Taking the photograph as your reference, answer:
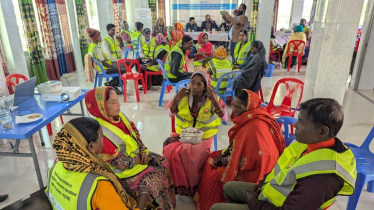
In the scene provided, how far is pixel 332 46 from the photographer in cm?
300

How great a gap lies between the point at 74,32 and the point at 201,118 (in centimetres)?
591

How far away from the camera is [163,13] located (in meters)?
12.2

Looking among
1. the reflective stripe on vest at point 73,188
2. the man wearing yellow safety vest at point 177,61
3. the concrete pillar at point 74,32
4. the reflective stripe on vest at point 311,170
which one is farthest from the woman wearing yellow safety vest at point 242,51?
the concrete pillar at point 74,32

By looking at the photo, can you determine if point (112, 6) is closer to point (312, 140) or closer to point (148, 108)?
point (148, 108)

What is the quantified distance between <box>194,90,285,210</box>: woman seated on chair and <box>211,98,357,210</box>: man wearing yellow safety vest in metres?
0.39

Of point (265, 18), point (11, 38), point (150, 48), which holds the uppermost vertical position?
point (265, 18)

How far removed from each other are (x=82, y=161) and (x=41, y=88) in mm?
1853

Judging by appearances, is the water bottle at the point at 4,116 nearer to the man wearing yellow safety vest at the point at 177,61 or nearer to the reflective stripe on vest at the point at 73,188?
the reflective stripe on vest at the point at 73,188

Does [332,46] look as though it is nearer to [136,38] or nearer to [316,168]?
[316,168]

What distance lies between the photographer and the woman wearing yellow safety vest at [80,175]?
1164mm

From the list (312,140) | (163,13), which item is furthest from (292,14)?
(312,140)

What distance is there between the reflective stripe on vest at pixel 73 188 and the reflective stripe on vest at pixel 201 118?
135 cm

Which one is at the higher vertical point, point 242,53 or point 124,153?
point 242,53

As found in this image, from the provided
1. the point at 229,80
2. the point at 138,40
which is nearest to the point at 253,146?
the point at 229,80
